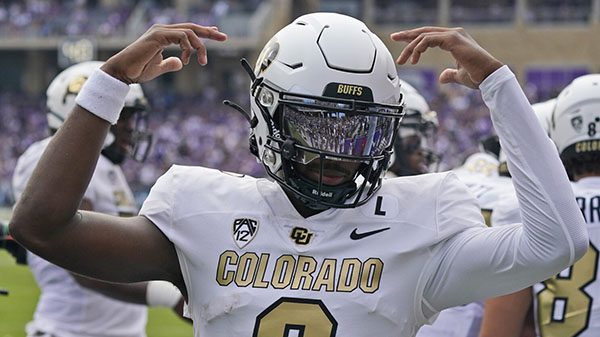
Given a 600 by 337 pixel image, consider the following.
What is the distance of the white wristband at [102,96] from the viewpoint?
2.28 metres

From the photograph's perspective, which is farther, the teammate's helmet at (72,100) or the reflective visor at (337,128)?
the teammate's helmet at (72,100)

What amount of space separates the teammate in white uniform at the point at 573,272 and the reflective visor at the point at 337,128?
1.10m

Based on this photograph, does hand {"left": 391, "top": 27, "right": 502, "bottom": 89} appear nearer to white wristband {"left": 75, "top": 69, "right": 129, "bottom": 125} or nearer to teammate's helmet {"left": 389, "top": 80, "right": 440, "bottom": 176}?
white wristband {"left": 75, "top": 69, "right": 129, "bottom": 125}

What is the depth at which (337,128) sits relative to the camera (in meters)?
2.34

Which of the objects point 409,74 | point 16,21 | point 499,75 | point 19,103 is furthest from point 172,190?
point 16,21

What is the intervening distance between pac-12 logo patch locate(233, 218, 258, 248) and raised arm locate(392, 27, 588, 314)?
40 cm

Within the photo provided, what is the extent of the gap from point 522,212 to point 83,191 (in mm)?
921

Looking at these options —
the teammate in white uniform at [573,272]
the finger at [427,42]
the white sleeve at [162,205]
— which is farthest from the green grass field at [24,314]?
the finger at [427,42]

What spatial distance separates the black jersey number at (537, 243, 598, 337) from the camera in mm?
3262

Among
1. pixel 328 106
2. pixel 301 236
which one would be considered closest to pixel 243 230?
pixel 301 236

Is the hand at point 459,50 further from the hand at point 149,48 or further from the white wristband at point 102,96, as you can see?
the white wristband at point 102,96

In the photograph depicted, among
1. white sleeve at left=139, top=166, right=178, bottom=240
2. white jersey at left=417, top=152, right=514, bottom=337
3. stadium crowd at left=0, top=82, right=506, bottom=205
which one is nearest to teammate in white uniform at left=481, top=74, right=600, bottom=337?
white jersey at left=417, top=152, right=514, bottom=337

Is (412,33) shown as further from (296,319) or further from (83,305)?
(83,305)

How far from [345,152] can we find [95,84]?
55 cm
